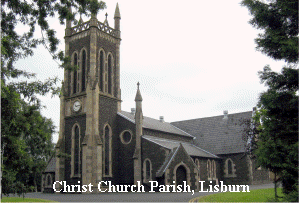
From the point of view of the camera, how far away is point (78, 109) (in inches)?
1508

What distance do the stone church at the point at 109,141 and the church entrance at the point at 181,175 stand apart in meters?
0.09

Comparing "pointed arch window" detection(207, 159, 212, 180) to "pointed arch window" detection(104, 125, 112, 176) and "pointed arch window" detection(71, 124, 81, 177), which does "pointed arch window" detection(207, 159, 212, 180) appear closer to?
"pointed arch window" detection(104, 125, 112, 176)

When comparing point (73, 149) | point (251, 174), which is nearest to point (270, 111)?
point (73, 149)

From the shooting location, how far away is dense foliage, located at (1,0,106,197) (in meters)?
14.4

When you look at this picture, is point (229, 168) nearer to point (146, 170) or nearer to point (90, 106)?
point (146, 170)

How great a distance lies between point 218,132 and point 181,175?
53.4ft

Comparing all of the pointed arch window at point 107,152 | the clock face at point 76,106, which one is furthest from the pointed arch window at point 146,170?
the clock face at point 76,106

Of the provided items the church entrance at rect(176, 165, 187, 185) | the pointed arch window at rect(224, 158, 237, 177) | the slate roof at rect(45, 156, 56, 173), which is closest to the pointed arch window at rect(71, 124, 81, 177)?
the slate roof at rect(45, 156, 56, 173)

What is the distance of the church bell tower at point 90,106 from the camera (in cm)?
3525

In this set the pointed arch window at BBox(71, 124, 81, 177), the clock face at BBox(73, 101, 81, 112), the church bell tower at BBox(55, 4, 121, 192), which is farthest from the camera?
the clock face at BBox(73, 101, 81, 112)

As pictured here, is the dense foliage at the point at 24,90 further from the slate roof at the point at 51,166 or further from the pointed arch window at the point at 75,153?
the slate roof at the point at 51,166

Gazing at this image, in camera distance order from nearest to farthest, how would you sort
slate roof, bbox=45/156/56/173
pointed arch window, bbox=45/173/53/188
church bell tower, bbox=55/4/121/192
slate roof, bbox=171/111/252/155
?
church bell tower, bbox=55/4/121/192, pointed arch window, bbox=45/173/53/188, slate roof, bbox=45/156/56/173, slate roof, bbox=171/111/252/155

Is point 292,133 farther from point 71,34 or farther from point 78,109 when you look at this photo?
point 71,34

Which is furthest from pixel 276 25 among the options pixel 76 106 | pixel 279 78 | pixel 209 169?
pixel 209 169
